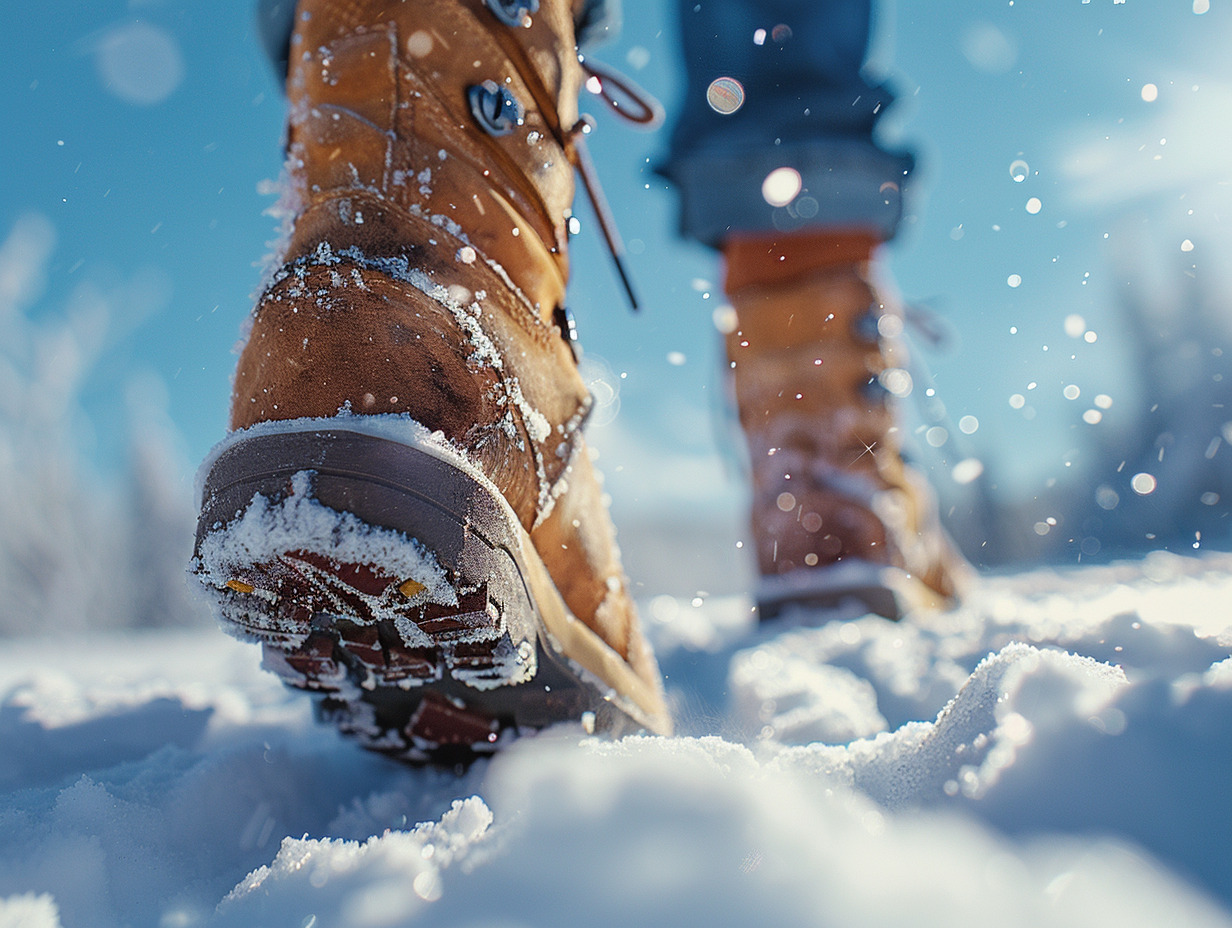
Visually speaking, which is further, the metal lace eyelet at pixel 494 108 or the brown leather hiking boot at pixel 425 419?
the metal lace eyelet at pixel 494 108

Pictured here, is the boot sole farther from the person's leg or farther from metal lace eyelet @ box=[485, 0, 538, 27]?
the person's leg

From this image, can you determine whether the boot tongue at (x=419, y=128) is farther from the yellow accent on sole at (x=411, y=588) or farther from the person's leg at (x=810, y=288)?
the person's leg at (x=810, y=288)

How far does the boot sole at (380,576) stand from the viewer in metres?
0.58

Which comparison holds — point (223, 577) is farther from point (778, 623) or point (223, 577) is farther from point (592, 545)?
point (778, 623)

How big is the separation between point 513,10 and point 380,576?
80 centimetres

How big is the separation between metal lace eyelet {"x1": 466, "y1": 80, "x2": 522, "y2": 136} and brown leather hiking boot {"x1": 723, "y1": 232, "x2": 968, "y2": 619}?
135 cm

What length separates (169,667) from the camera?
1744mm

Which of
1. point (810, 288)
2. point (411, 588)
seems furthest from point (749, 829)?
point (810, 288)

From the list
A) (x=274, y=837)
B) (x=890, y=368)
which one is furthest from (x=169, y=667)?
(x=890, y=368)

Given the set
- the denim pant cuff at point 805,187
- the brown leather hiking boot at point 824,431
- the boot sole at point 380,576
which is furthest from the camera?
the denim pant cuff at point 805,187

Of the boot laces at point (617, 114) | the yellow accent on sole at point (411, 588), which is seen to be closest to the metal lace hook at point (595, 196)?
the boot laces at point (617, 114)

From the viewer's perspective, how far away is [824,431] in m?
1.98

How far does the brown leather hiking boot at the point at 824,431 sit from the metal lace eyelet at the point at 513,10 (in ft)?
4.35

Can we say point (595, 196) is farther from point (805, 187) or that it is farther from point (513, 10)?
point (805, 187)
